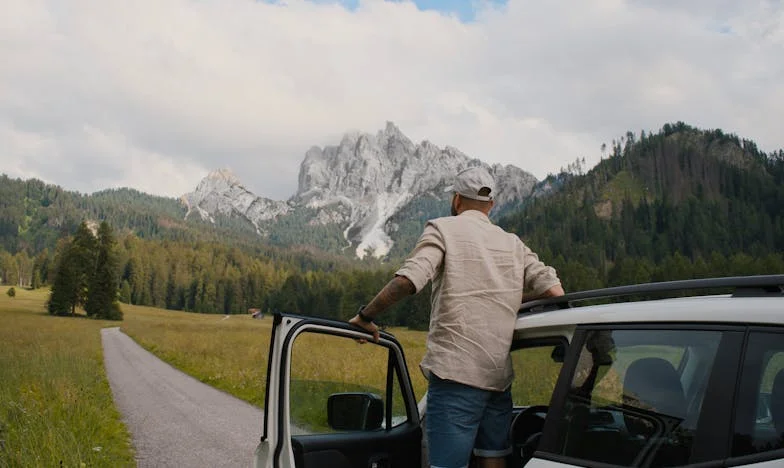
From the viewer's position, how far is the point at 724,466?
208 cm

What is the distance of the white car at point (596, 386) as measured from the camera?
2084mm

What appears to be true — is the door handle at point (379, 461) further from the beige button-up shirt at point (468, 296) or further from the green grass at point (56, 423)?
the green grass at point (56, 423)

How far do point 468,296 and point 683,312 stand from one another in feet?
3.68

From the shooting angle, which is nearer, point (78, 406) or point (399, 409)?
point (399, 409)

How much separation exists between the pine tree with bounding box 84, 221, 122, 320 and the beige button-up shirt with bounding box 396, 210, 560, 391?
290 feet

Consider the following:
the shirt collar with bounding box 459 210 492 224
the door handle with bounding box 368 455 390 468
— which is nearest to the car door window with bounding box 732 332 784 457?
the shirt collar with bounding box 459 210 492 224

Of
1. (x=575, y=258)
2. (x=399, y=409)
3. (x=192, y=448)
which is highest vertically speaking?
(x=575, y=258)

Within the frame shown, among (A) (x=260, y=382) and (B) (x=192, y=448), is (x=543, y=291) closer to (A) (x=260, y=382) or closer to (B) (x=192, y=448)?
(B) (x=192, y=448)

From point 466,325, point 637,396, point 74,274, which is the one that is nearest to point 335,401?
point 466,325

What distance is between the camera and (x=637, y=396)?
8.63 feet

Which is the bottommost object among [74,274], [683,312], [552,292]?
[683,312]

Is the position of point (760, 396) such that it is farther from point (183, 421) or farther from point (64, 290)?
point (64, 290)

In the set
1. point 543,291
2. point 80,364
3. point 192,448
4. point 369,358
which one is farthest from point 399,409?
point 80,364

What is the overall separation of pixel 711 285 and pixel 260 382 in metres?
18.2
